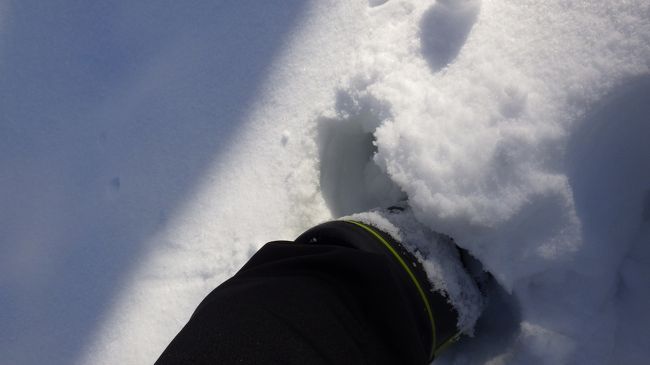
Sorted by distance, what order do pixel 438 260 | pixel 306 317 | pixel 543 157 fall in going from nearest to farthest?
pixel 306 317 < pixel 543 157 < pixel 438 260

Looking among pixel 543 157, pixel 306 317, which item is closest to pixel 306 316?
pixel 306 317

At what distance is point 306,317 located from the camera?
447 millimetres

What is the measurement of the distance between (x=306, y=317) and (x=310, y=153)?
1.32 feet

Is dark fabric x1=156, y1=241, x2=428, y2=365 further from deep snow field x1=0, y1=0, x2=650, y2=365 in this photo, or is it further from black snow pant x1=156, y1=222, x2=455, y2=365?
deep snow field x1=0, y1=0, x2=650, y2=365

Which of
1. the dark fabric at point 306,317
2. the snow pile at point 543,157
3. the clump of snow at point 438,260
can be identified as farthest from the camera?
the clump of snow at point 438,260

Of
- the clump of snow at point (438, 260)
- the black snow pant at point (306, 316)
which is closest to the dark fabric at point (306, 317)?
the black snow pant at point (306, 316)

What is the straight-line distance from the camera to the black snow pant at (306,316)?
0.40m

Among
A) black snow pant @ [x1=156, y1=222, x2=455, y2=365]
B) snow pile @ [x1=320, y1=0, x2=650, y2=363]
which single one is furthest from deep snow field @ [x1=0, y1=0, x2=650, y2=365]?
black snow pant @ [x1=156, y1=222, x2=455, y2=365]

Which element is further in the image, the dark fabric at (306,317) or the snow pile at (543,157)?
the snow pile at (543,157)

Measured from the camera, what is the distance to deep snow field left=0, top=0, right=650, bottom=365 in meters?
0.57

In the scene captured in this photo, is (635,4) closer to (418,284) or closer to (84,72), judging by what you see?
(418,284)

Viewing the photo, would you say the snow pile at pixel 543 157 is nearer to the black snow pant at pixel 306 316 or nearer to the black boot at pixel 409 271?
the black boot at pixel 409 271

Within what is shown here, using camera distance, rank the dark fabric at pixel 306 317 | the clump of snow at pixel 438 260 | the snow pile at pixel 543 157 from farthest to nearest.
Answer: the clump of snow at pixel 438 260 → the snow pile at pixel 543 157 → the dark fabric at pixel 306 317

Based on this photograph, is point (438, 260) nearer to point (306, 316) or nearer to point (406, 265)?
point (406, 265)
